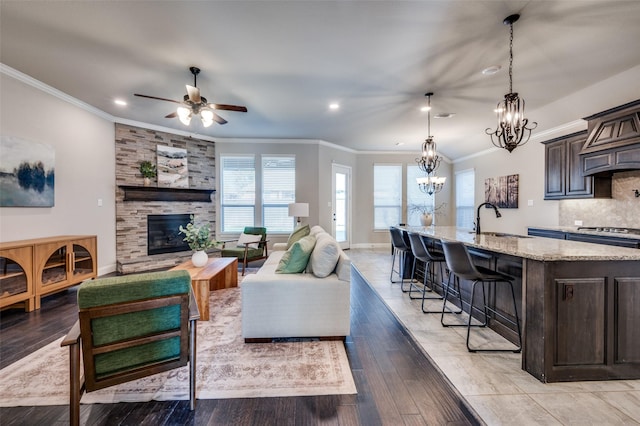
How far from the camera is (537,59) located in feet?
10.2

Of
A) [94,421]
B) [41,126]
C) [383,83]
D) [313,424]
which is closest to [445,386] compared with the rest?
[313,424]

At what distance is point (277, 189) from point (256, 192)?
512 millimetres

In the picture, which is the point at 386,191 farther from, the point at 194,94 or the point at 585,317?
the point at 585,317

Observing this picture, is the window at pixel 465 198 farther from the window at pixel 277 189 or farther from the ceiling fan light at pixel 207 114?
the ceiling fan light at pixel 207 114

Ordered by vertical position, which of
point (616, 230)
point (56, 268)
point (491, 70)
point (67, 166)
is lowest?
point (56, 268)

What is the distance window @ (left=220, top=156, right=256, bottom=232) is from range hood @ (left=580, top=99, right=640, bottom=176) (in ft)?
20.0

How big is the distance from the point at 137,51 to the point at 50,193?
255 centimetres

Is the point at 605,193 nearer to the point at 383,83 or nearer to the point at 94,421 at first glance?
the point at 383,83

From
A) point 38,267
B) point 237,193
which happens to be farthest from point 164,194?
point 38,267

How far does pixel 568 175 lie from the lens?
4.36 meters

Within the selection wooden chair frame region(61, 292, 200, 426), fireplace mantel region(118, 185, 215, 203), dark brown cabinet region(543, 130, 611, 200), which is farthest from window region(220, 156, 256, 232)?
dark brown cabinet region(543, 130, 611, 200)

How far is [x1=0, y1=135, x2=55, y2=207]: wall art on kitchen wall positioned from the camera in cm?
336

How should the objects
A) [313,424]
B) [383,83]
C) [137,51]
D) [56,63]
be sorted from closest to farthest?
[313,424] < [137,51] < [56,63] < [383,83]

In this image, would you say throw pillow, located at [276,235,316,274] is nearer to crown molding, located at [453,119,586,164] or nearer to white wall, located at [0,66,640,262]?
white wall, located at [0,66,640,262]
